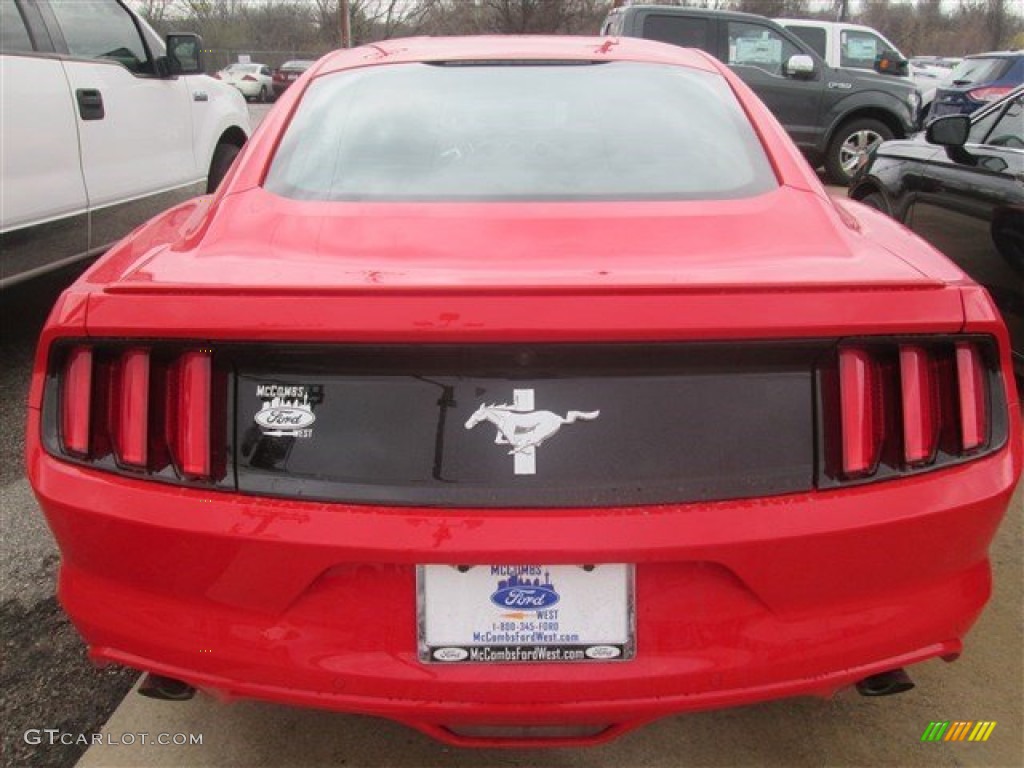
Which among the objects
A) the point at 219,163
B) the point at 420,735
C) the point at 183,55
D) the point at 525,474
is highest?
the point at 183,55

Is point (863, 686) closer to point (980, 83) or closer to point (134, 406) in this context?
point (134, 406)

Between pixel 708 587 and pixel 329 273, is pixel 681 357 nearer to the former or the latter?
pixel 708 587

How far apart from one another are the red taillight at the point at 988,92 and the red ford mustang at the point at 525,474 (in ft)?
39.7

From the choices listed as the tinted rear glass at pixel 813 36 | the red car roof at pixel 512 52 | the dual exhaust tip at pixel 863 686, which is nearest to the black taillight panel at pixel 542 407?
the dual exhaust tip at pixel 863 686

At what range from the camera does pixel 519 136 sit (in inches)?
87.2

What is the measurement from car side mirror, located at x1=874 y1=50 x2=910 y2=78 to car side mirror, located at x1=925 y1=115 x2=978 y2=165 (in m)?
7.37

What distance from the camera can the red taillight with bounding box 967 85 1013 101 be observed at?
11.7 meters

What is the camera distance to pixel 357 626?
150cm

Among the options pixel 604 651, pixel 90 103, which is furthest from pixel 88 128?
pixel 604 651

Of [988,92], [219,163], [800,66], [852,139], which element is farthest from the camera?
[988,92]

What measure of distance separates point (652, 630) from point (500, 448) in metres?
0.41

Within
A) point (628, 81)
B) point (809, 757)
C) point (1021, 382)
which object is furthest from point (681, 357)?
point (1021, 382)

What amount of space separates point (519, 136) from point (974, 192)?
9.66ft

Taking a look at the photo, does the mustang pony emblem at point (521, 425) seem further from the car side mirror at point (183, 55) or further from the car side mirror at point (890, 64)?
the car side mirror at point (890, 64)
